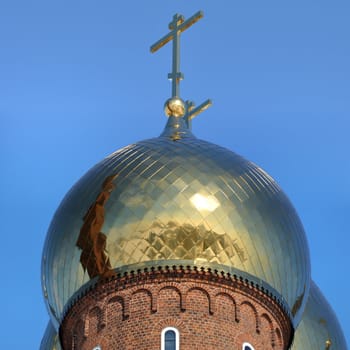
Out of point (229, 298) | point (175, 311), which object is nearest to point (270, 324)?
point (229, 298)

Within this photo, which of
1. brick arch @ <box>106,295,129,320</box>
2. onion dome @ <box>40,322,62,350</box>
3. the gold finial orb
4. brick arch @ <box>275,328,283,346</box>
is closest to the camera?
brick arch @ <box>106,295,129,320</box>

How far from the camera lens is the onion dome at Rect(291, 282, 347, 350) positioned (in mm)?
28125

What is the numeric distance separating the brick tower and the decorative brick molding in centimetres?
2

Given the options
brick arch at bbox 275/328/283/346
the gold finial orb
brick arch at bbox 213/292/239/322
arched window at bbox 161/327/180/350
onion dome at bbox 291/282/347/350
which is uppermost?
the gold finial orb

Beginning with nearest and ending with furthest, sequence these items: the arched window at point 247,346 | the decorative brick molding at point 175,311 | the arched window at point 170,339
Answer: the arched window at point 170,339
the decorative brick molding at point 175,311
the arched window at point 247,346

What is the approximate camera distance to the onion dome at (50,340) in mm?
28630

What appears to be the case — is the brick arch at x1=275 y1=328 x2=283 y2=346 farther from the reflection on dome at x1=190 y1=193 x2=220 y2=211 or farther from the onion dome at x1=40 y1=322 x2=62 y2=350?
the onion dome at x1=40 y1=322 x2=62 y2=350

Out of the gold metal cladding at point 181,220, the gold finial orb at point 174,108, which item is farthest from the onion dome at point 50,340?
the gold finial orb at point 174,108

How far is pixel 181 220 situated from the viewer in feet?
80.5

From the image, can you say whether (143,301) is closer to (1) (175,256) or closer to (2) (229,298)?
(1) (175,256)

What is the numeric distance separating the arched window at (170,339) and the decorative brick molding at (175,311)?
0.21 feet

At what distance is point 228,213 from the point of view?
2488 centimetres

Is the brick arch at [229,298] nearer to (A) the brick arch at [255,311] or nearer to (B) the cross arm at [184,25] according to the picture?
(A) the brick arch at [255,311]

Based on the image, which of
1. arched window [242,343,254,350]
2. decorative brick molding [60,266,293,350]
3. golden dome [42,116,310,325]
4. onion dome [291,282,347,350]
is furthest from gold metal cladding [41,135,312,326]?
onion dome [291,282,347,350]
